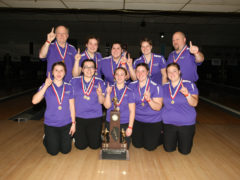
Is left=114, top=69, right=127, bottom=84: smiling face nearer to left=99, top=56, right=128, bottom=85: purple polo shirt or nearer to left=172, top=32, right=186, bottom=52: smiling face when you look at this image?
left=99, top=56, right=128, bottom=85: purple polo shirt

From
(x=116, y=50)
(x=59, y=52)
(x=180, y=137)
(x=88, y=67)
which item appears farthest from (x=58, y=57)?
(x=180, y=137)

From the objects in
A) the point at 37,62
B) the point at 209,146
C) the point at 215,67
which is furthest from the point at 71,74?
the point at 215,67

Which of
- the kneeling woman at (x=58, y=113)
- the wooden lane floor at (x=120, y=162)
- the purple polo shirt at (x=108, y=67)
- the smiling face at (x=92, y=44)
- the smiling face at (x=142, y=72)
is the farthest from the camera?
the purple polo shirt at (x=108, y=67)

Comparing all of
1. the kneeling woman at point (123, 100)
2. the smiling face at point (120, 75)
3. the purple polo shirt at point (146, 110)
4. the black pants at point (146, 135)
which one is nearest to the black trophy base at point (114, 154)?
the kneeling woman at point (123, 100)

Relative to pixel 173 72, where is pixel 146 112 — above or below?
below

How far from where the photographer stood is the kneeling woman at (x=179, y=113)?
2.08 meters

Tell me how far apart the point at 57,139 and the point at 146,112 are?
978 millimetres

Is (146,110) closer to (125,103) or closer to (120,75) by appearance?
(125,103)

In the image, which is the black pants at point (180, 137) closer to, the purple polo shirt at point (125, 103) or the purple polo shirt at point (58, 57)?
the purple polo shirt at point (125, 103)

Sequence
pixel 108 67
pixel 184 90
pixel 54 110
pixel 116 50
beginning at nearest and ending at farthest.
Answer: pixel 184 90, pixel 54 110, pixel 116 50, pixel 108 67

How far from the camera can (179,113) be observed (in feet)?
6.90

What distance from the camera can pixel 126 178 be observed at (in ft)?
5.37

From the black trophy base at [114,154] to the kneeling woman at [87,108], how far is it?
0.24 m

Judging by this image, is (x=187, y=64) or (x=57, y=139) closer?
(x=57, y=139)
